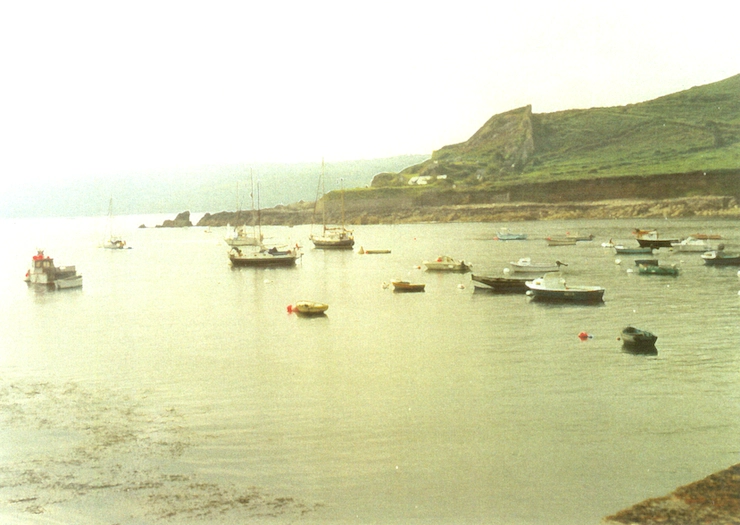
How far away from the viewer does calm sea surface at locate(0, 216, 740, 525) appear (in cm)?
1371

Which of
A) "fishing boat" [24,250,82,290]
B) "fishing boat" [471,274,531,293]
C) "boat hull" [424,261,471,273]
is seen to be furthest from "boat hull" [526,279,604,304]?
"fishing boat" [24,250,82,290]

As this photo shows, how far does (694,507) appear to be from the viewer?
11742mm

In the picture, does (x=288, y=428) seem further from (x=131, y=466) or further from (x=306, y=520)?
(x=306, y=520)

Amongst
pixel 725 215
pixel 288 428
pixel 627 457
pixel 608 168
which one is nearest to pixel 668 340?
pixel 627 457

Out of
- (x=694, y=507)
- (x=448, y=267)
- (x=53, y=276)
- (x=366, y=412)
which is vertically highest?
(x=53, y=276)

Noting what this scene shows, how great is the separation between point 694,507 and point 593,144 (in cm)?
17198

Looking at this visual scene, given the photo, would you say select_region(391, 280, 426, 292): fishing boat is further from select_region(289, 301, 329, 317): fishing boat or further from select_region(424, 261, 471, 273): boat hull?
select_region(424, 261, 471, 273): boat hull

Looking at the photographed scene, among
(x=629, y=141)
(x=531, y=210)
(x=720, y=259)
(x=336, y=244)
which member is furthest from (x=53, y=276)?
(x=629, y=141)

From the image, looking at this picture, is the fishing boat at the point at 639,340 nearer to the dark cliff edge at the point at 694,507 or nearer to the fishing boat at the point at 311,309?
the dark cliff edge at the point at 694,507

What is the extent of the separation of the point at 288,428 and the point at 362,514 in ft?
17.3

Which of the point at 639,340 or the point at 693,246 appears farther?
the point at 693,246

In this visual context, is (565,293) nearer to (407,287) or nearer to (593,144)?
(407,287)

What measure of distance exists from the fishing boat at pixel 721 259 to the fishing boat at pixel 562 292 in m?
22.7

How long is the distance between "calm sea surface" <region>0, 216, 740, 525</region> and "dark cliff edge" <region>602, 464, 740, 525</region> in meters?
0.83
